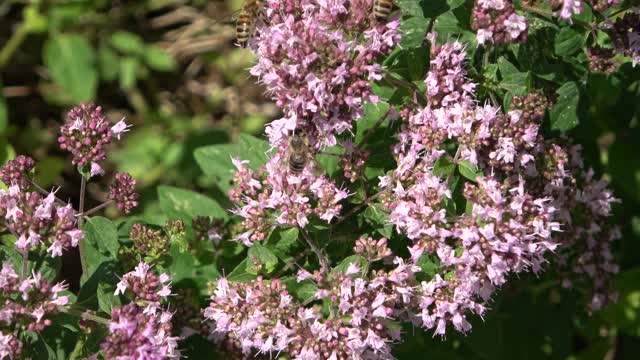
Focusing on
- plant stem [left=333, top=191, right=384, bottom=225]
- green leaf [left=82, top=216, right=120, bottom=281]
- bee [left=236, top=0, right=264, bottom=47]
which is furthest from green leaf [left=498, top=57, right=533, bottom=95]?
green leaf [left=82, top=216, right=120, bottom=281]

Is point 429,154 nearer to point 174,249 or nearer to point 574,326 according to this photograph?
point 174,249

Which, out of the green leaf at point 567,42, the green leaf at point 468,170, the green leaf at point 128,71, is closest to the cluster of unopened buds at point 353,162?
the green leaf at point 468,170

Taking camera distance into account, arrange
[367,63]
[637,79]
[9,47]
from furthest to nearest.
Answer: [9,47]
[637,79]
[367,63]

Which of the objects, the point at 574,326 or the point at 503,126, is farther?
the point at 574,326

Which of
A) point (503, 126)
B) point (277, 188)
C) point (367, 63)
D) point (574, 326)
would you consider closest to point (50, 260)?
point (277, 188)

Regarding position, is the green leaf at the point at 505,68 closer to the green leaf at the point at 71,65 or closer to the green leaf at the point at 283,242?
the green leaf at the point at 283,242

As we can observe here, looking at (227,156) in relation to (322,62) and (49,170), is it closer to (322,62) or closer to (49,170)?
(322,62)
